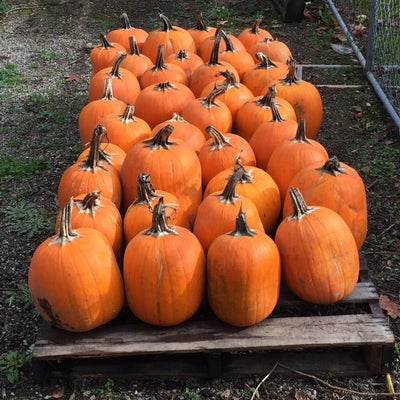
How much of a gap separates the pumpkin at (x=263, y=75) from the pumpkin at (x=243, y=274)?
1850 millimetres

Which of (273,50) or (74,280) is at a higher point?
(273,50)

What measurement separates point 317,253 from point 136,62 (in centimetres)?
257

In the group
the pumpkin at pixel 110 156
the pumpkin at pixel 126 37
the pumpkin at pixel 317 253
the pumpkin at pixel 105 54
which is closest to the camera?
the pumpkin at pixel 317 253

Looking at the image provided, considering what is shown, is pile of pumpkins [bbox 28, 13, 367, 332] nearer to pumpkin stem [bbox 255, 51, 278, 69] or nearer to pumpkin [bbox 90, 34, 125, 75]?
pumpkin stem [bbox 255, 51, 278, 69]

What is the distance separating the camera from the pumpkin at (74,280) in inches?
97.7

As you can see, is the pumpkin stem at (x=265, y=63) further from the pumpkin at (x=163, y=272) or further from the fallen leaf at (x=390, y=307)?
the pumpkin at (x=163, y=272)

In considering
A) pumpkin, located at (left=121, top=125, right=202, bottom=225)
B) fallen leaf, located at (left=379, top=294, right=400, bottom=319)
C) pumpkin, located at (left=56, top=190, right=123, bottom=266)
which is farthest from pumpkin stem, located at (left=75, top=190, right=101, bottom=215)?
fallen leaf, located at (left=379, top=294, right=400, bottom=319)

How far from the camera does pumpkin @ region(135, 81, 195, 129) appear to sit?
383 centimetres

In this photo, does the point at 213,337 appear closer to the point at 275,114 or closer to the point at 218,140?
the point at 218,140

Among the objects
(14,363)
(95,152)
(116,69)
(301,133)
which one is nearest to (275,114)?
(301,133)

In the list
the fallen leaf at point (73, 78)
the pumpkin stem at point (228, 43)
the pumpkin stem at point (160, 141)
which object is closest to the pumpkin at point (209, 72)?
the pumpkin stem at point (228, 43)

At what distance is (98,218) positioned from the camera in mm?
2762

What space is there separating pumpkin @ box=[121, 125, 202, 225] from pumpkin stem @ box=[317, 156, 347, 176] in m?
0.63

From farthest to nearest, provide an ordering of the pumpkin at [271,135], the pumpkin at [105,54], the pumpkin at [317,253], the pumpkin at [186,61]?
the pumpkin at [105,54], the pumpkin at [186,61], the pumpkin at [271,135], the pumpkin at [317,253]
